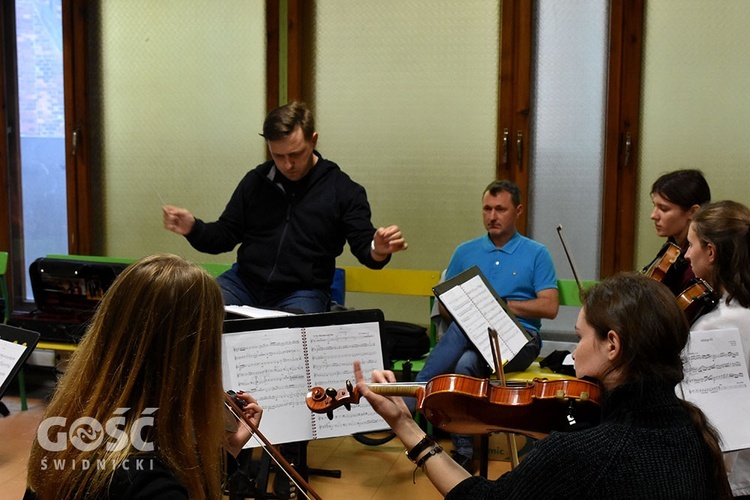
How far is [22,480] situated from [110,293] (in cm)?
235

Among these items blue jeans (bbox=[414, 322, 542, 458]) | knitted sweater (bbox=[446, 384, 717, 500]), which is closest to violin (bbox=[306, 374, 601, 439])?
knitted sweater (bbox=[446, 384, 717, 500])

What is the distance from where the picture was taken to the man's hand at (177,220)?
354 centimetres

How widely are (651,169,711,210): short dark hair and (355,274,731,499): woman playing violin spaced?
1.88 metres

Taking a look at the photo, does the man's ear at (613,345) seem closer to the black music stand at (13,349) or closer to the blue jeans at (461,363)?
the blue jeans at (461,363)

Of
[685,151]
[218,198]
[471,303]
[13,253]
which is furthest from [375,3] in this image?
[13,253]

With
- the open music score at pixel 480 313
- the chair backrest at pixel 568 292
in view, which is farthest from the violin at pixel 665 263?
the chair backrest at pixel 568 292

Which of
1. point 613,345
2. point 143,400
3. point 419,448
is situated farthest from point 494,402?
point 143,400

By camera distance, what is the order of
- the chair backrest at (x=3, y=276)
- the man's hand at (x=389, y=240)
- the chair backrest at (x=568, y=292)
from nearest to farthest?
the man's hand at (x=389, y=240) → the chair backrest at (x=568, y=292) → the chair backrest at (x=3, y=276)

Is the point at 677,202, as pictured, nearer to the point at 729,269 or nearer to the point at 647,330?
the point at 729,269

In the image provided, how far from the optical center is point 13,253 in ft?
17.1

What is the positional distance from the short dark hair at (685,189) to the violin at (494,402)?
164cm

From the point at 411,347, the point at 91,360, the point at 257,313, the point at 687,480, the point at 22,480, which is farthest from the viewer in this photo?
the point at 411,347

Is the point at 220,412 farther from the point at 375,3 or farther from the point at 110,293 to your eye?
the point at 375,3

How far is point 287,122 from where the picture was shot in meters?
3.53
